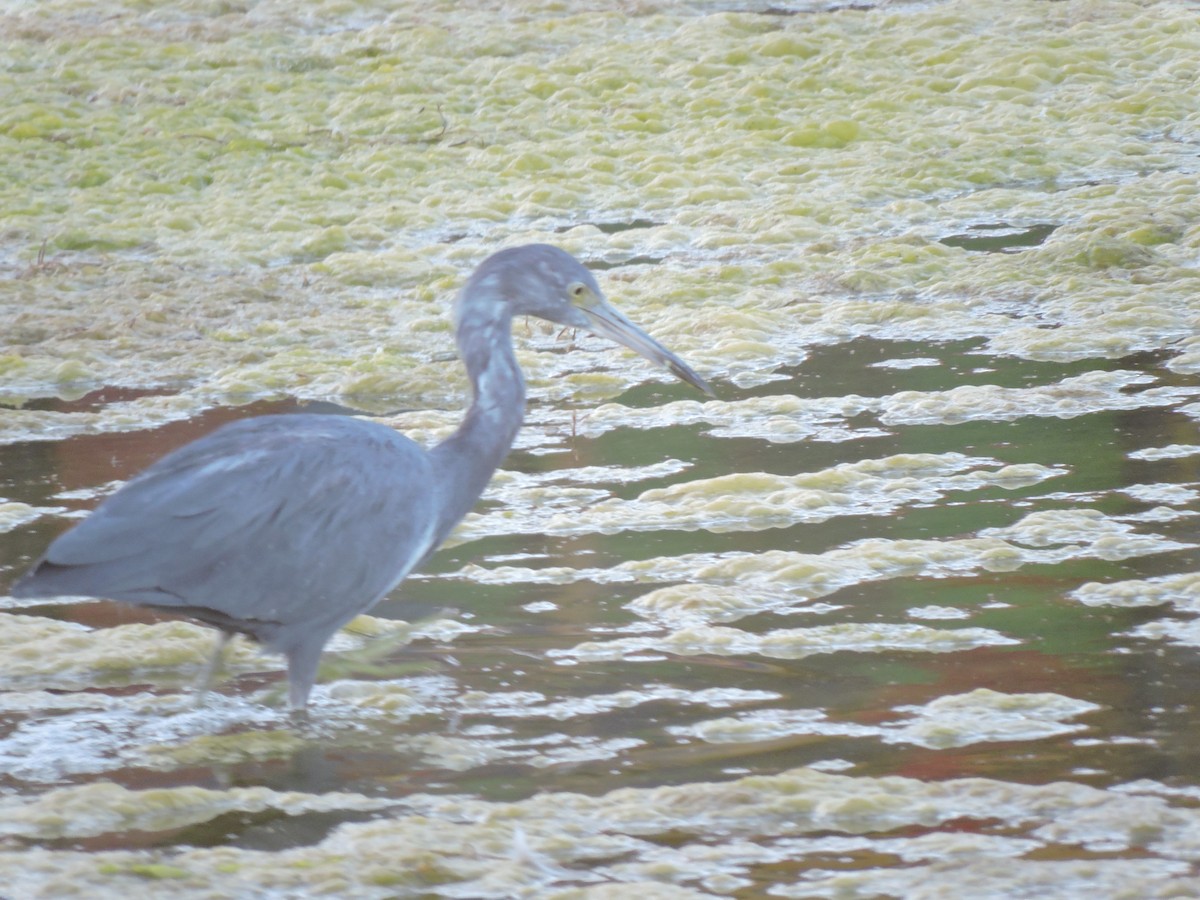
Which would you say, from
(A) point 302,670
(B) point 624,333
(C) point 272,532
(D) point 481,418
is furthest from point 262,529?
(B) point 624,333

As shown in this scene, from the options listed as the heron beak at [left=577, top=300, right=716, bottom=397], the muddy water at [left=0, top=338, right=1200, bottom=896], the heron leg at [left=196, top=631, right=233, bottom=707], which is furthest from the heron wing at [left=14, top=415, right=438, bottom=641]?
the heron beak at [left=577, top=300, right=716, bottom=397]

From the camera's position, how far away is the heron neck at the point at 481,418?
12.3ft

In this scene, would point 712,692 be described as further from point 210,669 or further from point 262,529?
point 210,669

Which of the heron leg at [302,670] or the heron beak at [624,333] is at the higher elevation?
the heron beak at [624,333]

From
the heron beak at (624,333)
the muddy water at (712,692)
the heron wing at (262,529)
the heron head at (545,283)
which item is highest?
the heron head at (545,283)

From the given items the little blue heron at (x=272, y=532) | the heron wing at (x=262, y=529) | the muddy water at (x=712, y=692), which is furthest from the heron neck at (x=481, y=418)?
the muddy water at (x=712, y=692)

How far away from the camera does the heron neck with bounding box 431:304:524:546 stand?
12.3 feet

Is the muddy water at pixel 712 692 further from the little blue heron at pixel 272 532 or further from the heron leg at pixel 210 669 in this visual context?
the little blue heron at pixel 272 532

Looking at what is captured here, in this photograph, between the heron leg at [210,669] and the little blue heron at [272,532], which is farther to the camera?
the heron leg at [210,669]

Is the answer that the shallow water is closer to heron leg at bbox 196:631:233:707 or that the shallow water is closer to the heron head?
heron leg at bbox 196:631:233:707

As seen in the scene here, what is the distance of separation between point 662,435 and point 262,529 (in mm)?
2059

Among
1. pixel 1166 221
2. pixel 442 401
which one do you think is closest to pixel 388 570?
pixel 442 401

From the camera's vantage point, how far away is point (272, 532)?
11.3 ft

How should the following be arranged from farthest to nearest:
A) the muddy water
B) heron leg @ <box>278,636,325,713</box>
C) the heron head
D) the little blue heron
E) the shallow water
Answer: the heron head, heron leg @ <box>278,636,325,713</box>, the little blue heron, the shallow water, the muddy water
